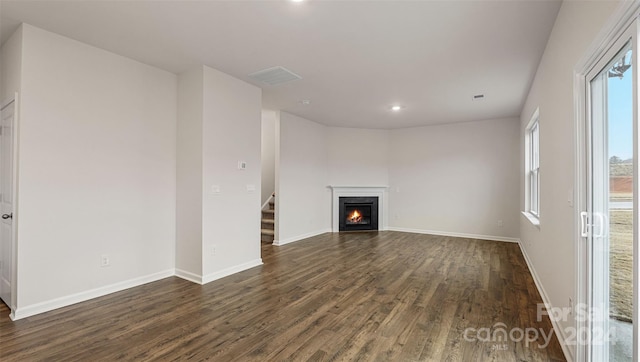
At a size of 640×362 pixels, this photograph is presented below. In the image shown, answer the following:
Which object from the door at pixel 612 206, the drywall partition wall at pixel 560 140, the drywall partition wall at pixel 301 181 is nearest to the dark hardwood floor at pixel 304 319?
the drywall partition wall at pixel 560 140

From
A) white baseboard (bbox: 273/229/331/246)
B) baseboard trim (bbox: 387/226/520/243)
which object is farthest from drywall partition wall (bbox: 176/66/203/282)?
baseboard trim (bbox: 387/226/520/243)

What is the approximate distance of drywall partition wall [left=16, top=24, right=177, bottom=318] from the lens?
264 centimetres

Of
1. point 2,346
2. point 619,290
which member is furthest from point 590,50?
Result: point 2,346

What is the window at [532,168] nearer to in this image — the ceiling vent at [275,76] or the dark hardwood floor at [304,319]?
the dark hardwood floor at [304,319]

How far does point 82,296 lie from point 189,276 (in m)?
1.04

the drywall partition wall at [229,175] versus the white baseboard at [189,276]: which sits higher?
the drywall partition wall at [229,175]

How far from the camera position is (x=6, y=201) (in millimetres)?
2805

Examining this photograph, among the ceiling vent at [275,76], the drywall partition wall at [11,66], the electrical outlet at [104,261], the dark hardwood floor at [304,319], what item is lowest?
the dark hardwood floor at [304,319]

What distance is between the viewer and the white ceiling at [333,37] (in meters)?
2.31

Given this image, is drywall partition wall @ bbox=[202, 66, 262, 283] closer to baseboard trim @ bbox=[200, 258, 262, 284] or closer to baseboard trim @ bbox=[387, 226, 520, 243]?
baseboard trim @ bbox=[200, 258, 262, 284]

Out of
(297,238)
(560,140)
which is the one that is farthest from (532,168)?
(297,238)

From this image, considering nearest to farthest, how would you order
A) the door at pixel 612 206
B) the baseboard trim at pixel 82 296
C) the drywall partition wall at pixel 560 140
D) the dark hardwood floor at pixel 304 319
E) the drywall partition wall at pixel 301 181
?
the door at pixel 612 206, the drywall partition wall at pixel 560 140, the dark hardwood floor at pixel 304 319, the baseboard trim at pixel 82 296, the drywall partition wall at pixel 301 181

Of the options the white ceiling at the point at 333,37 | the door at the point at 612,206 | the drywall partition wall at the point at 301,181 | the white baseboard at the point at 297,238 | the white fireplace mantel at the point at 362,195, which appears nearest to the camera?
the door at the point at 612,206

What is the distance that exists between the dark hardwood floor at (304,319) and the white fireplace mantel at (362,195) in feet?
9.53
